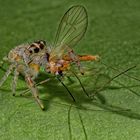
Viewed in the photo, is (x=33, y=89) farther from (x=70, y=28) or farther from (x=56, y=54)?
(x=70, y=28)

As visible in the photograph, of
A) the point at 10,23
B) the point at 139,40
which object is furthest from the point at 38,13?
the point at 139,40

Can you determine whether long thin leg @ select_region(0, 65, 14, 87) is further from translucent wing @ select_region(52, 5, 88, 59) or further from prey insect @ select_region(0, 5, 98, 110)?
translucent wing @ select_region(52, 5, 88, 59)

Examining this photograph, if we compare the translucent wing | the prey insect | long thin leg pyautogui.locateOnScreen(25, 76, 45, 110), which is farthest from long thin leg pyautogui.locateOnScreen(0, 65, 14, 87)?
the translucent wing

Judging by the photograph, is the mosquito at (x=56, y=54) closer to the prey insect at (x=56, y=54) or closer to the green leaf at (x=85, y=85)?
the prey insect at (x=56, y=54)

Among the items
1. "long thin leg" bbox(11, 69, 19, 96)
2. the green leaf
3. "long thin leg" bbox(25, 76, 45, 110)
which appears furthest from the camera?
"long thin leg" bbox(11, 69, 19, 96)

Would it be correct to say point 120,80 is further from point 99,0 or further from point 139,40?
point 99,0

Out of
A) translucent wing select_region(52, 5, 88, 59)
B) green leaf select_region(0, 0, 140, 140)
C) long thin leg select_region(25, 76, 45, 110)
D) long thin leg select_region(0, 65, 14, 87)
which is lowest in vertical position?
green leaf select_region(0, 0, 140, 140)

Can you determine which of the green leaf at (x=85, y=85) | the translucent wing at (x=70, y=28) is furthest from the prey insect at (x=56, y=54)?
the green leaf at (x=85, y=85)

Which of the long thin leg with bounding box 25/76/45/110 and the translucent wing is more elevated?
the translucent wing

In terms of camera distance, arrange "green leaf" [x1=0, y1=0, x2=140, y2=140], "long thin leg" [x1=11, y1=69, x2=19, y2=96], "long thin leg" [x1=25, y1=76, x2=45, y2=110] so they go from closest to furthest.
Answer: "green leaf" [x1=0, y1=0, x2=140, y2=140] → "long thin leg" [x1=25, y1=76, x2=45, y2=110] → "long thin leg" [x1=11, y1=69, x2=19, y2=96]
